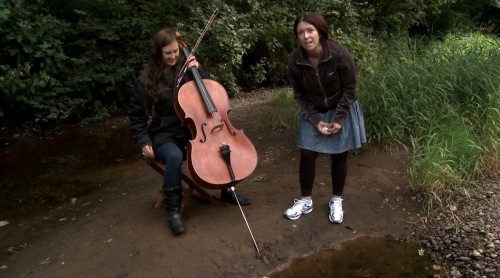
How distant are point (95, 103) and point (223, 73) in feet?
6.00

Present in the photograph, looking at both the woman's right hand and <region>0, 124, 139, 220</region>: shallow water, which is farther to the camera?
<region>0, 124, 139, 220</region>: shallow water

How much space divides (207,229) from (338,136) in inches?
41.8

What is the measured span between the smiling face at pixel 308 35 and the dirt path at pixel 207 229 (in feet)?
3.95

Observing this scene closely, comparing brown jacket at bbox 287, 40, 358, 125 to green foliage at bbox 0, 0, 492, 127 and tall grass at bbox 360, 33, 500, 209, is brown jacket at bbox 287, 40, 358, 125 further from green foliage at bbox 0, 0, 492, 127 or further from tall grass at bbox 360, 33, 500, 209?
green foliage at bbox 0, 0, 492, 127

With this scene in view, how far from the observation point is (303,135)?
3033 millimetres

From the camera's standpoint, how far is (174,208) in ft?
9.86

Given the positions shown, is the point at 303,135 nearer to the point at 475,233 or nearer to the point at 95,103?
the point at 475,233

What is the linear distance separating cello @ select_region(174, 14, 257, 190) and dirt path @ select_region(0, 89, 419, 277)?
0.42 metres

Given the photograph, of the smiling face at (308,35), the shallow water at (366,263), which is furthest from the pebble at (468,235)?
the smiling face at (308,35)

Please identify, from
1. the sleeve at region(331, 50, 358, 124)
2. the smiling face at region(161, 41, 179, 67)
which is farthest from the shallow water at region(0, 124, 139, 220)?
the sleeve at region(331, 50, 358, 124)

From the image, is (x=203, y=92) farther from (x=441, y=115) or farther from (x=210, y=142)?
(x=441, y=115)

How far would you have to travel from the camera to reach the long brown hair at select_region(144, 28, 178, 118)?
113 inches

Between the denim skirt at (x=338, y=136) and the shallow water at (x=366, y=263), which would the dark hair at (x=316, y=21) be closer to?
the denim skirt at (x=338, y=136)

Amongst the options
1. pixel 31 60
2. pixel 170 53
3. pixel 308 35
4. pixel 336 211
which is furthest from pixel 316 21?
pixel 31 60
